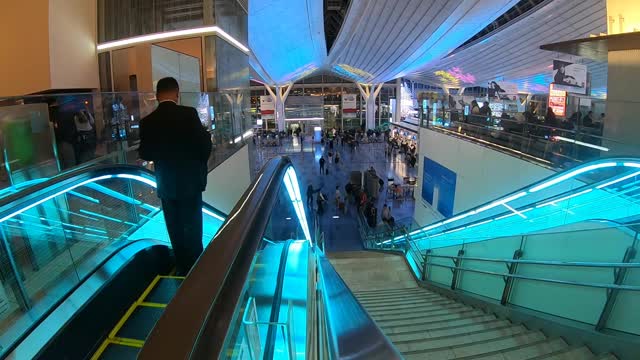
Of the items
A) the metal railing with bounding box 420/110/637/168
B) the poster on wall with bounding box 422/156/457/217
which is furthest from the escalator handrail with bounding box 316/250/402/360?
the poster on wall with bounding box 422/156/457/217

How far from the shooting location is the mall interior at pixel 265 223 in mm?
1725

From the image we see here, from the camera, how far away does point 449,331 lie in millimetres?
3814

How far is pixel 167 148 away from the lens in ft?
8.44

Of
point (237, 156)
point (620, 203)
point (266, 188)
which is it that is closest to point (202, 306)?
point (266, 188)

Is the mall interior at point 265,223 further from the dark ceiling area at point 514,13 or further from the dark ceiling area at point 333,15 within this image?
the dark ceiling area at point 333,15

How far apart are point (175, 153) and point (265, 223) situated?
4.62 feet

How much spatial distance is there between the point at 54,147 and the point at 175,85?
2555mm

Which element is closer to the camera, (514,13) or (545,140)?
(545,140)

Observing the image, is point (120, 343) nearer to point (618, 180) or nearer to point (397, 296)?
point (397, 296)

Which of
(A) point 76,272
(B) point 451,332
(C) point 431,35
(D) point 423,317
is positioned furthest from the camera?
(C) point 431,35

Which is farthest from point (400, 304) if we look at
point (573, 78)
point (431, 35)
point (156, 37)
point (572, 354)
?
point (431, 35)

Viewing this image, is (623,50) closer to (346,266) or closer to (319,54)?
(346,266)

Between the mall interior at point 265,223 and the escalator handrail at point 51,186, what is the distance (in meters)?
0.01

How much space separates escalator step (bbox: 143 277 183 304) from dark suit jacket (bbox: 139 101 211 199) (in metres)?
0.54
